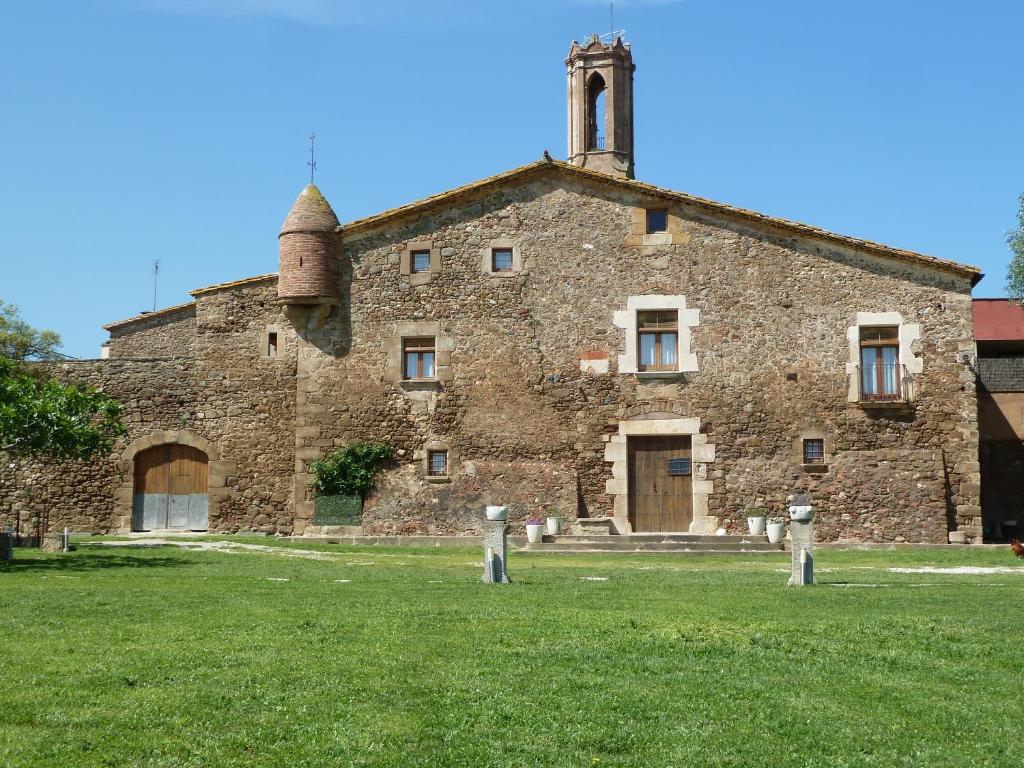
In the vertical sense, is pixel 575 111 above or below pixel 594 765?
above

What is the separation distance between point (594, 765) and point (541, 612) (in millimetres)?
4969

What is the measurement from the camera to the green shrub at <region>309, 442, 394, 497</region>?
26984 mm

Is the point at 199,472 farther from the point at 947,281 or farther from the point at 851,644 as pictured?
the point at 851,644

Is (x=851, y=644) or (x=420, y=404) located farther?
(x=420, y=404)

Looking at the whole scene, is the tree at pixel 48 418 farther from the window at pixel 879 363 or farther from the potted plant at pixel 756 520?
the window at pixel 879 363

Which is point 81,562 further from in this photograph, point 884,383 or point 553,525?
point 884,383

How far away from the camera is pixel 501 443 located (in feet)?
87.5

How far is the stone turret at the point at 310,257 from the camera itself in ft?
89.4

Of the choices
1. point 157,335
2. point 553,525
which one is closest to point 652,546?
point 553,525

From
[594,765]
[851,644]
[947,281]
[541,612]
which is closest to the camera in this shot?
[594,765]

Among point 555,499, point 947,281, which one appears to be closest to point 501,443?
point 555,499

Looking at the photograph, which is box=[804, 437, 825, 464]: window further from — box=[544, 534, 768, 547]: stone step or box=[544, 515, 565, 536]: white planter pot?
box=[544, 515, 565, 536]: white planter pot

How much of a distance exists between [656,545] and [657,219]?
7515 millimetres

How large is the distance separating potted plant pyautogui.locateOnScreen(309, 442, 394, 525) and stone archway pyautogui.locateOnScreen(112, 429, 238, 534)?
263cm
